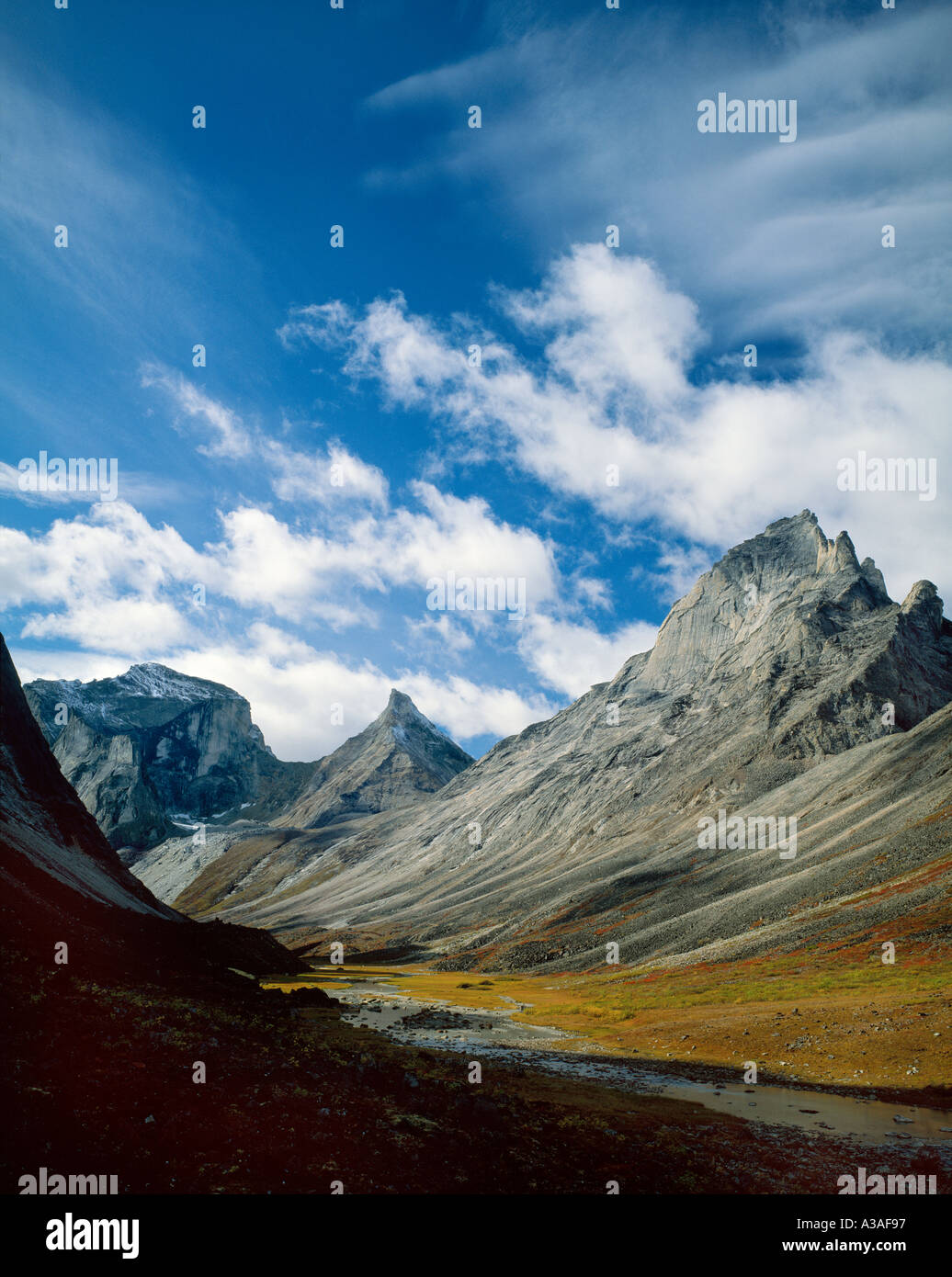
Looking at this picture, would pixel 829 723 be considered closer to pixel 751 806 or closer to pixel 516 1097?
pixel 751 806

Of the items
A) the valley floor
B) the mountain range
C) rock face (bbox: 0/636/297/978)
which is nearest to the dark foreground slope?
the valley floor

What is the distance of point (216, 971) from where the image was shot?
42250 mm

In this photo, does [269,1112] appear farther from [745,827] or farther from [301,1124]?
[745,827]

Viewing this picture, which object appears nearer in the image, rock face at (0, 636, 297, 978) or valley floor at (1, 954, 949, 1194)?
valley floor at (1, 954, 949, 1194)

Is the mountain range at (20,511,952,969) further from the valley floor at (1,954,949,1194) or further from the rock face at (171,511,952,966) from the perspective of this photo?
the valley floor at (1,954,949,1194)

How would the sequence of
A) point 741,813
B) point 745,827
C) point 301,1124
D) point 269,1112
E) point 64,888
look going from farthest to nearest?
point 741,813
point 745,827
point 64,888
point 269,1112
point 301,1124

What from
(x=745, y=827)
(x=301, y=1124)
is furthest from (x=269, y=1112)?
(x=745, y=827)

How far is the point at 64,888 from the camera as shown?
3941 centimetres

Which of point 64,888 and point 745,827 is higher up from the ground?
point 64,888

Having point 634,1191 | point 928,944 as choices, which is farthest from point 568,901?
point 634,1191

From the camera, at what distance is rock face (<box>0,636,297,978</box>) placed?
29.0m

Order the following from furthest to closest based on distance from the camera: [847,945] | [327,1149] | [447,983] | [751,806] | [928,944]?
[751,806]
[447,983]
[847,945]
[928,944]
[327,1149]

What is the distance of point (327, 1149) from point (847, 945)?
5718 cm
